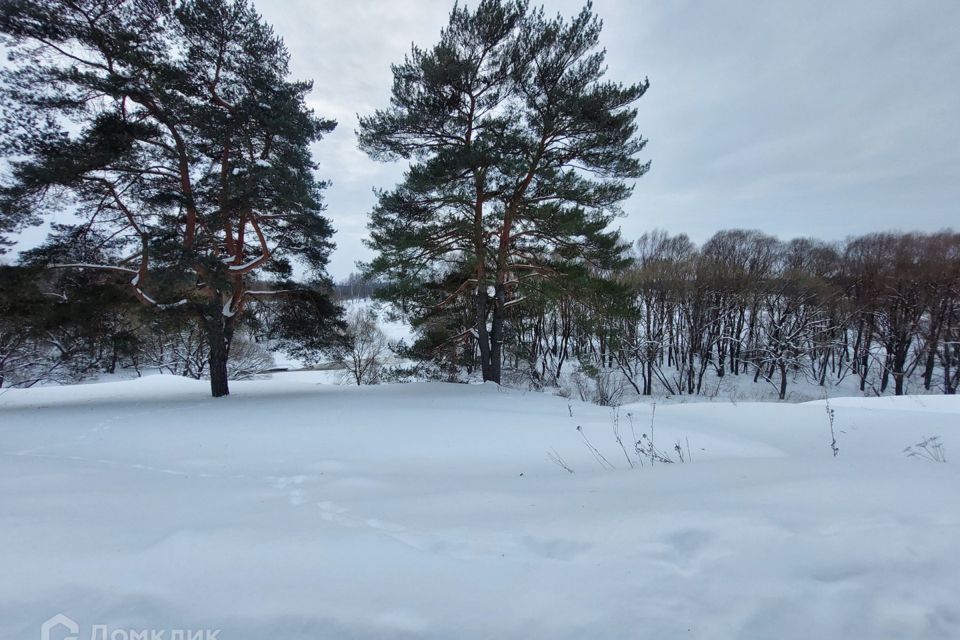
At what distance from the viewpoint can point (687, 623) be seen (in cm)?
164

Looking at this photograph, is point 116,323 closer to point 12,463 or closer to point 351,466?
point 12,463

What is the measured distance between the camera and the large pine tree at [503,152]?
982 cm

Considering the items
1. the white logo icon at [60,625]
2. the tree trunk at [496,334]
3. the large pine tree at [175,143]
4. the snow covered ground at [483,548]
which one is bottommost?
the white logo icon at [60,625]

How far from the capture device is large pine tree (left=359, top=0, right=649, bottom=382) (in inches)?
387

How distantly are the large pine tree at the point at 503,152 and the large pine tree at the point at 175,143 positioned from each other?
8.00 feet

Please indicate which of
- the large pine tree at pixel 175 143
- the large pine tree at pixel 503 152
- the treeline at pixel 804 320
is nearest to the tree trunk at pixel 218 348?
the large pine tree at pixel 175 143

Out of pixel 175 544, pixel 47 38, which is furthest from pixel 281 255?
pixel 175 544

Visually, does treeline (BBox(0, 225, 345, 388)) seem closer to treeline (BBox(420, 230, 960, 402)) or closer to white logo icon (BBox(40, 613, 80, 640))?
treeline (BBox(420, 230, 960, 402))

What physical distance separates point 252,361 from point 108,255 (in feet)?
60.3

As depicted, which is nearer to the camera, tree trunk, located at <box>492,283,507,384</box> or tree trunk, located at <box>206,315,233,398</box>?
tree trunk, located at <box>206,315,233,398</box>

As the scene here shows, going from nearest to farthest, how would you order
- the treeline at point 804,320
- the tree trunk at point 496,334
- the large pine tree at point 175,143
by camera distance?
the large pine tree at point 175,143 → the tree trunk at point 496,334 → the treeline at point 804,320

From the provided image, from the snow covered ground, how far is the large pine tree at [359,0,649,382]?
725 cm

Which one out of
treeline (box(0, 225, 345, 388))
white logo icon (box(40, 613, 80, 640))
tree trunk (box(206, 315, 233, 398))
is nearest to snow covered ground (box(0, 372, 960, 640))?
white logo icon (box(40, 613, 80, 640))

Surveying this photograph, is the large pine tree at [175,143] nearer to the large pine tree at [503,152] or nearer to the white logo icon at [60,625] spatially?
the large pine tree at [503,152]
